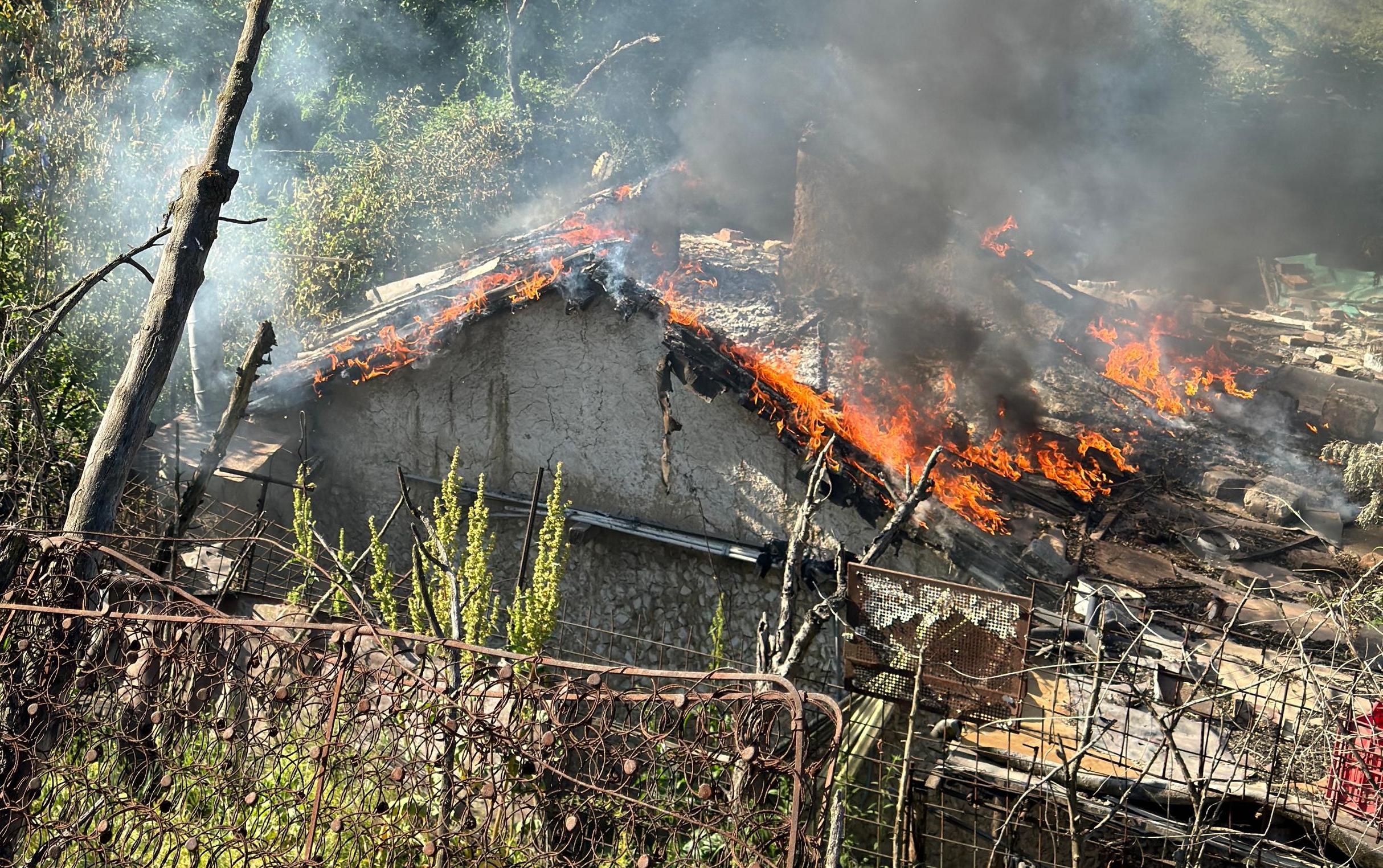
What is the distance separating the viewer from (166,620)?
4359mm

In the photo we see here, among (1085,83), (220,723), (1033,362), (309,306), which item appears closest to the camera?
(220,723)

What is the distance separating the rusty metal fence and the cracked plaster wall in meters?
5.02

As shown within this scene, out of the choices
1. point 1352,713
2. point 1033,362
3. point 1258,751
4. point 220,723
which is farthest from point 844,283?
point 220,723

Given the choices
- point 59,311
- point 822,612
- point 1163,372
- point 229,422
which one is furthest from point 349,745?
point 1163,372

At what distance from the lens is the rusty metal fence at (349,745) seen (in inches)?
154

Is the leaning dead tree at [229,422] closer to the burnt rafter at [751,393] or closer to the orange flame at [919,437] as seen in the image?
the burnt rafter at [751,393]

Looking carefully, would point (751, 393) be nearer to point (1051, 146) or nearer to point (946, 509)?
point (946, 509)

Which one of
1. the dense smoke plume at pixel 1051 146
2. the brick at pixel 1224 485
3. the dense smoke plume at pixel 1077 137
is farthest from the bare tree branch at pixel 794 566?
the dense smoke plume at pixel 1077 137

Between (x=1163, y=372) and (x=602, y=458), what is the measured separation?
375 inches

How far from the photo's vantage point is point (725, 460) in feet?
33.4

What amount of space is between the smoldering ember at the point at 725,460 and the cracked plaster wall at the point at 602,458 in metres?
0.06

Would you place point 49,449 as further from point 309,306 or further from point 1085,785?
point 309,306

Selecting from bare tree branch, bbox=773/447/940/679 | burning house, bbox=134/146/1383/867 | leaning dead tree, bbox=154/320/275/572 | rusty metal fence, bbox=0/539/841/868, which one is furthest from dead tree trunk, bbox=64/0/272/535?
bare tree branch, bbox=773/447/940/679

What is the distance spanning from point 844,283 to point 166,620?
40.3 feet
